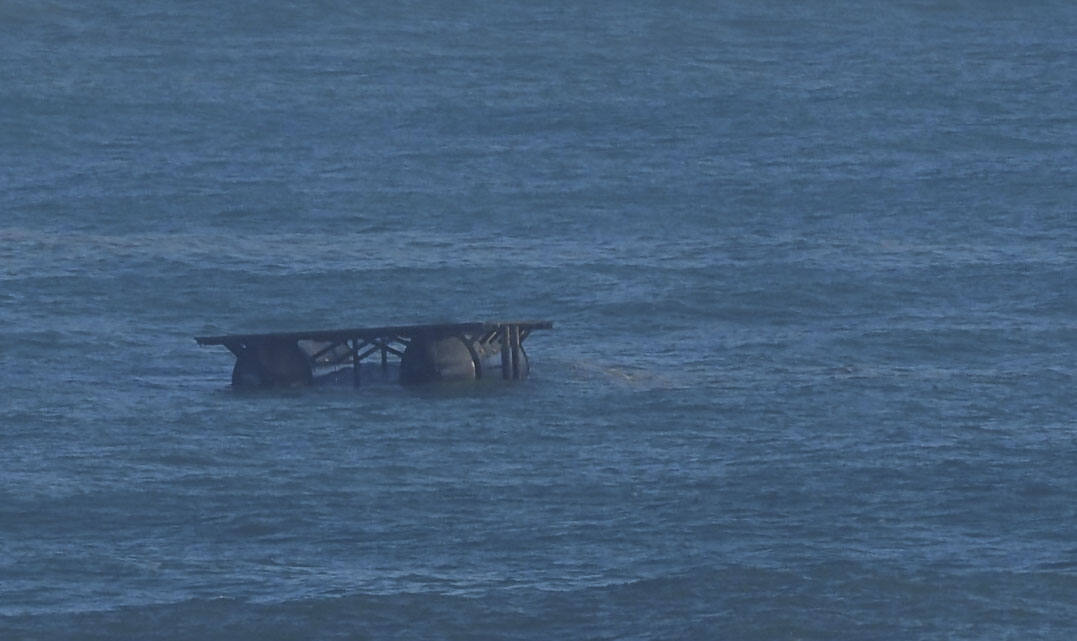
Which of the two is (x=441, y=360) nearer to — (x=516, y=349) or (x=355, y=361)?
(x=355, y=361)

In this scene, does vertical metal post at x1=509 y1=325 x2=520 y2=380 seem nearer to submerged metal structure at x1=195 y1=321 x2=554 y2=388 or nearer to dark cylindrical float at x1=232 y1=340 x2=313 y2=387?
submerged metal structure at x1=195 y1=321 x2=554 y2=388

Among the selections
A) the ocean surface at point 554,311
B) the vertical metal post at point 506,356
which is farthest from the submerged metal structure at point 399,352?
the ocean surface at point 554,311

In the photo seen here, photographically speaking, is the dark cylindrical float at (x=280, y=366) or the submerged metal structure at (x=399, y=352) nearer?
the submerged metal structure at (x=399, y=352)

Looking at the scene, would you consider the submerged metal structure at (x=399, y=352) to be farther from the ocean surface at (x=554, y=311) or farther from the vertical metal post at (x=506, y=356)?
the ocean surface at (x=554, y=311)

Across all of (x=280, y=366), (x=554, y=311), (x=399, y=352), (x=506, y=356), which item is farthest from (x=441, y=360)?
(x=554, y=311)

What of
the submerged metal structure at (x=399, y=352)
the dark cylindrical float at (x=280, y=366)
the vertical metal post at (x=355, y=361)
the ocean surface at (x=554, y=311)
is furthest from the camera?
the dark cylindrical float at (x=280, y=366)

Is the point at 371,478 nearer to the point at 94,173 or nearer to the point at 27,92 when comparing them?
the point at 94,173

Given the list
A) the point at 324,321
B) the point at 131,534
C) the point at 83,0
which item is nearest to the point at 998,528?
the point at 131,534

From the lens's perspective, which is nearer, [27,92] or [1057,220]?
[1057,220]
